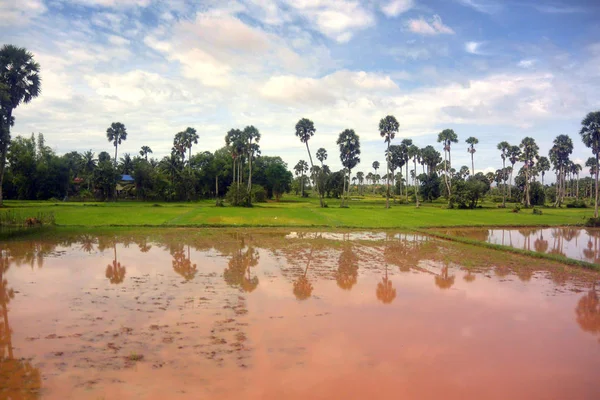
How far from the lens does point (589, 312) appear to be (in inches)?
406

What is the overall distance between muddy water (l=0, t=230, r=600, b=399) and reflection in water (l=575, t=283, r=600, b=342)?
6cm

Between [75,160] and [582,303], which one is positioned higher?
[75,160]

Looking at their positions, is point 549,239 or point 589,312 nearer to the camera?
point 589,312

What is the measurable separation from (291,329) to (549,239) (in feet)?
81.0

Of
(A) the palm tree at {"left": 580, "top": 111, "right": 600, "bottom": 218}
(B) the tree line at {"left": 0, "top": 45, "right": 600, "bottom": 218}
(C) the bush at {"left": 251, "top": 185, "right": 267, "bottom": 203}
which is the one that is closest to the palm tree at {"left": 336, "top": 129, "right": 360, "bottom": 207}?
(B) the tree line at {"left": 0, "top": 45, "right": 600, "bottom": 218}

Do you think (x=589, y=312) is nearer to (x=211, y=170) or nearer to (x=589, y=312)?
(x=589, y=312)

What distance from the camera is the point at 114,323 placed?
27.9ft

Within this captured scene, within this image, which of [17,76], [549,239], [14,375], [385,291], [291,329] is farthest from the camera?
[17,76]

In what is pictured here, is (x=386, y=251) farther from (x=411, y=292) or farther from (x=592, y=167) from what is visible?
(x=592, y=167)

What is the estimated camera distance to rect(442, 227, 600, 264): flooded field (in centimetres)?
2089

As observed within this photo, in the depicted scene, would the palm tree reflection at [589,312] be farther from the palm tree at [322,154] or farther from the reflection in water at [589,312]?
the palm tree at [322,154]

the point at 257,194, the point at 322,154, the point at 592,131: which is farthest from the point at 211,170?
the point at 592,131

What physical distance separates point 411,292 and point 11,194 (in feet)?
225

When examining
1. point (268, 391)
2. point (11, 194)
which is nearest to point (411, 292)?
point (268, 391)
